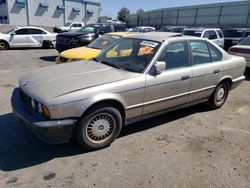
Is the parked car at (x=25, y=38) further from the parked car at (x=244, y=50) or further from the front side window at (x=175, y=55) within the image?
the front side window at (x=175, y=55)

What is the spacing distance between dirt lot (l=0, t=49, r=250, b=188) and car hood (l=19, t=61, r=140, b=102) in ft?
2.93

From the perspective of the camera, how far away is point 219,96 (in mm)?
5156

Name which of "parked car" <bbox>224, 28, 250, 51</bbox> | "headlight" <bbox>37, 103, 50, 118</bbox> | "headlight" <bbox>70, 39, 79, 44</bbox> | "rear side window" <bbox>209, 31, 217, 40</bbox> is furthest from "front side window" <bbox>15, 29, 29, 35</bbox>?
"headlight" <bbox>37, 103, 50, 118</bbox>

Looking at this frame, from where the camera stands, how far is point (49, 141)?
2.99 m

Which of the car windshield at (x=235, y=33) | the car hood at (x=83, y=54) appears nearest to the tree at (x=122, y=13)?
the car windshield at (x=235, y=33)

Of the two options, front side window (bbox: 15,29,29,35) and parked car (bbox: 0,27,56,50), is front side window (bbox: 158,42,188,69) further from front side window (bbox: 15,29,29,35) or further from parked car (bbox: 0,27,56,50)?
front side window (bbox: 15,29,29,35)

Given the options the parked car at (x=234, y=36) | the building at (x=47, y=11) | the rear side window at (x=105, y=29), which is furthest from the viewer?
the building at (x=47, y=11)

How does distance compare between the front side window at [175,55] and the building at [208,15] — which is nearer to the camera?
the front side window at [175,55]

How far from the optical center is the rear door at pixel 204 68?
4340mm

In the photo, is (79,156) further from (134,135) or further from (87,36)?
(87,36)

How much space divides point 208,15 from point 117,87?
28.6 meters

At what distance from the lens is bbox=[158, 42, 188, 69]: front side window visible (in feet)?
12.9

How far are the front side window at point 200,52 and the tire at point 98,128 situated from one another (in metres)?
1.94

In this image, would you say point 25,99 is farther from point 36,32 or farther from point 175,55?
point 36,32
